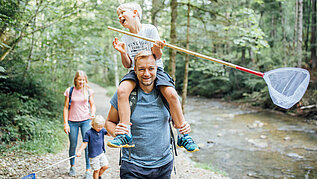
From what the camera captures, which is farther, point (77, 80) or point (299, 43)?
point (299, 43)

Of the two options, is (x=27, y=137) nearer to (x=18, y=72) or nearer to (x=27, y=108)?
(x=27, y=108)

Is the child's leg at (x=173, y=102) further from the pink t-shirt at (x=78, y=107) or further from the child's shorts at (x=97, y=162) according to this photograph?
the pink t-shirt at (x=78, y=107)

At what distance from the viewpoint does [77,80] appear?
4.66 m

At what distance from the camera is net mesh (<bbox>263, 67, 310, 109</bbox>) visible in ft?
8.39

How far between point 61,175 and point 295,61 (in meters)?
15.9

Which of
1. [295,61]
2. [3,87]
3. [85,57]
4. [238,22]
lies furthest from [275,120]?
[3,87]

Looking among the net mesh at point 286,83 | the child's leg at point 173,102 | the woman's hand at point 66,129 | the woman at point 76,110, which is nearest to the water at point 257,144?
the woman at point 76,110

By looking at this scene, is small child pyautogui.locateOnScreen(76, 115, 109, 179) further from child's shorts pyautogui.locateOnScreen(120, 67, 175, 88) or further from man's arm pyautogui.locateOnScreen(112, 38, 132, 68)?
child's shorts pyautogui.locateOnScreen(120, 67, 175, 88)

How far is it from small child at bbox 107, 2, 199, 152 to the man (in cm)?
6

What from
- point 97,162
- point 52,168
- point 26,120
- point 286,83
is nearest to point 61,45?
point 26,120

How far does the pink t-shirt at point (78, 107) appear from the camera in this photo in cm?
465

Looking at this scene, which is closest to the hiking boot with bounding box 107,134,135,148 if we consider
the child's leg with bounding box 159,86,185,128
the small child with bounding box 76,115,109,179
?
the child's leg with bounding box 159,86,185,128

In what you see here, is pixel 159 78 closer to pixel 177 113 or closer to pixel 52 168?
pixel 177 113

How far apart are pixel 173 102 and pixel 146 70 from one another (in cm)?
36
